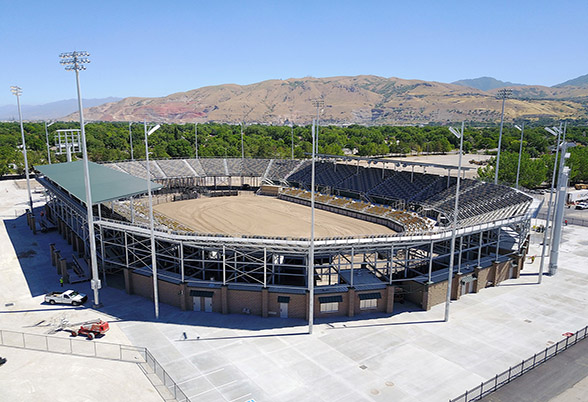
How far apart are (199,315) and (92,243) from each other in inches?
409

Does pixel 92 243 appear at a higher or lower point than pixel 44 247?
higher

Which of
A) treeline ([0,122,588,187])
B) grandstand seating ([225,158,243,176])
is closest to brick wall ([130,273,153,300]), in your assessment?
grandstand seating ([225,158,243,176])

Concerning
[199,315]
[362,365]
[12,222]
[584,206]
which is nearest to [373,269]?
[362,365]

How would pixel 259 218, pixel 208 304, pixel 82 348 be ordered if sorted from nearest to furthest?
→ pixel 82 348, pixel 208 304, pixel 259 218

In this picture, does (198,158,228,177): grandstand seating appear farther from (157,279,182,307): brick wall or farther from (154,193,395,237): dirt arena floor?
(157,279,182,307): brick wall

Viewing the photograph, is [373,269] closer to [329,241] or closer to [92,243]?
[329,241]

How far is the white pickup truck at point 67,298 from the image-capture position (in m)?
33.5

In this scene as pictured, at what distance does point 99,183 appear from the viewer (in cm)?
4353

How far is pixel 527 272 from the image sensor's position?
4347cm

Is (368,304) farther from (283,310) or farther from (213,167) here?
(213,167)

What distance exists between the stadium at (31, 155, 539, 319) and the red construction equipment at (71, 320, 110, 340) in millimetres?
5804

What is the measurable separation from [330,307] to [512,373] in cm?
1289

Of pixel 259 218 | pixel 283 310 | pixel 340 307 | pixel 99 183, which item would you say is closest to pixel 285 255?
pixel 283 310

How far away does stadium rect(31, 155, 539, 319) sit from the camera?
32.2 m
